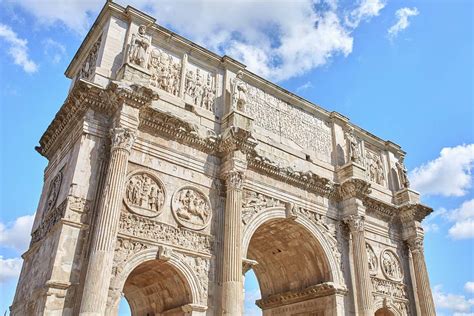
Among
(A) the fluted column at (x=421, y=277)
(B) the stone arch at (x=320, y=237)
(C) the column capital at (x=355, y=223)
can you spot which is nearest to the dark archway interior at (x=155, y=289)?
(B) the stone arch at (x=320, y=237)

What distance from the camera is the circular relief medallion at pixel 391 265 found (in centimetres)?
1642

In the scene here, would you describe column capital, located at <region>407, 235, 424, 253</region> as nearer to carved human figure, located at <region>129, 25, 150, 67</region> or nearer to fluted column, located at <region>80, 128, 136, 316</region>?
fluted column, located at <region>80, 128, 136, 316</region>

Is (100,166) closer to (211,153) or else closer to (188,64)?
(211,153)

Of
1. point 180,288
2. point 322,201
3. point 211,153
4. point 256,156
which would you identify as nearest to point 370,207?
point 322,201

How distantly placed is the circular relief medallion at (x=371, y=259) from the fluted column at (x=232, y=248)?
6.11m

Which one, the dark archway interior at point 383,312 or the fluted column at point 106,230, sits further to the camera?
the dark archway interior at point 383,312

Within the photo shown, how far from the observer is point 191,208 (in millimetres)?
12211

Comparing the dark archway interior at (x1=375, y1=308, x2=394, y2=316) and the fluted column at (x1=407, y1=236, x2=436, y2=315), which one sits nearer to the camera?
the dark archway interior at (x1=375, y1=308, x2=394, y2=316)

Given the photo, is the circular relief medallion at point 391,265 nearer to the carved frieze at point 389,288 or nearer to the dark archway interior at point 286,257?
the carved frieze at point 389,288

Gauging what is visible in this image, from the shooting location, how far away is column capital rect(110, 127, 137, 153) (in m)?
11.0

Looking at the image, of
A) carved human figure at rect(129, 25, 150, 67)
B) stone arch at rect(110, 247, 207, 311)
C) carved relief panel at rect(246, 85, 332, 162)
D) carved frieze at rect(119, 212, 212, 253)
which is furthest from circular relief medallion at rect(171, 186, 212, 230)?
carved relief panel at rect(246, 85, 332, 162)

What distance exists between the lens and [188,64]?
47.8 ft

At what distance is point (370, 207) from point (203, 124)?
755cm

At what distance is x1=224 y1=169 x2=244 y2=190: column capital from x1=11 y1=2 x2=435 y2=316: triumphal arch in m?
0.03
